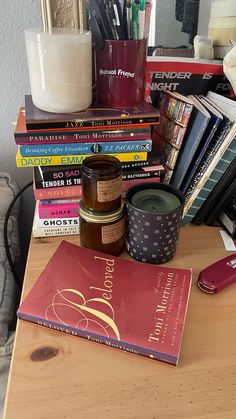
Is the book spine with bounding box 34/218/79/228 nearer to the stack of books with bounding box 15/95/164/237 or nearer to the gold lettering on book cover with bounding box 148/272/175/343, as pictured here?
the stack of books with bounding box 15/95/164/237

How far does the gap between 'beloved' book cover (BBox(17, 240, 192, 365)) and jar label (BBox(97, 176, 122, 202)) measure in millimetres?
84

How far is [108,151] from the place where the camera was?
0.55 meters

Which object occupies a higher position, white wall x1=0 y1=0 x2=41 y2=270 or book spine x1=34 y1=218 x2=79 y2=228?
white wall x1=0 y1=0 x2=41 y2=270

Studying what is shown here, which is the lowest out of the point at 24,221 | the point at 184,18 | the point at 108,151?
the point at 24,221

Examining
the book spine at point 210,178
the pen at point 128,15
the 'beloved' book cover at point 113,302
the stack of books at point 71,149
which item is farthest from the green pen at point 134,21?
the 'beloved' book cover at point 113,302

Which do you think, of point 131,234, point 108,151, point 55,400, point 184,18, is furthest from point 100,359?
point 184,18

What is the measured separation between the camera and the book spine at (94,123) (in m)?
0.51

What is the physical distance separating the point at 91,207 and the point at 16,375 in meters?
0.23

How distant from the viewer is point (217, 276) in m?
0.49

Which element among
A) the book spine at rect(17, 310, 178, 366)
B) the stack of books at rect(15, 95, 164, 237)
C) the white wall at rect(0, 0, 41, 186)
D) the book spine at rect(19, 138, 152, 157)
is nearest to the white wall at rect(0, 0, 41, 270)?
the white wall at rect(0, 0, 41, 186)

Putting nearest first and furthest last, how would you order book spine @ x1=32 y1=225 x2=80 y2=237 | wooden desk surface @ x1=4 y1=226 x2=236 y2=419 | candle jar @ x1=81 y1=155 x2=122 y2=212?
wooden desk surface @ x1=4 y1=226 x2=236 y2=419, candle jar @ x1=81 y1=155 x2=122 y2=212, book spine @ x1=32 y1=225 x2=80 y2=237

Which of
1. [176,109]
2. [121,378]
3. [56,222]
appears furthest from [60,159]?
[121,378]

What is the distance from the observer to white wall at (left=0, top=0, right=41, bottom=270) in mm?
646

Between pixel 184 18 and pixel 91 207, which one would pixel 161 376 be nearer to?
pixel 91 207
